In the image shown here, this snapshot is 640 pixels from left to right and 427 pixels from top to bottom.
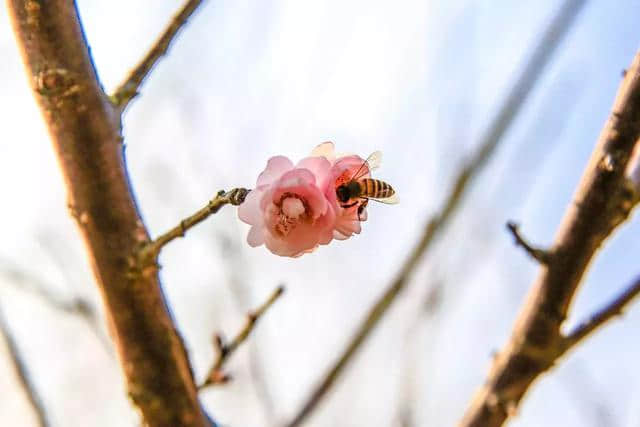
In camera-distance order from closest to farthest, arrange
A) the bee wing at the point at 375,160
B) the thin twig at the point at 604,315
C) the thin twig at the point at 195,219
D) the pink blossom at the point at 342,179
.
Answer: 1. the thin twig at the point at 195,219
2. the pink blossom at the point at 342,179
3. the bee wing at the point at 375,160
4. the thin twig at the point at 604,315

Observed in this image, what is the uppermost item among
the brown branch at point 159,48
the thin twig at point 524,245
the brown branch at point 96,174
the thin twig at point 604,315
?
the brown branch at point 159,48

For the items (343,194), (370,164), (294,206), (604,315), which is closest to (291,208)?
(294,206)

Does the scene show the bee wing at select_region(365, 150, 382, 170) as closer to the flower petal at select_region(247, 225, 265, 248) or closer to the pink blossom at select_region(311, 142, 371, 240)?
the pink blossom at select_region(311, 142, 371, 240)

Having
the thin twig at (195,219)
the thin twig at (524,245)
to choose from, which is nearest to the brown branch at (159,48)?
the thin twig at (195,219)

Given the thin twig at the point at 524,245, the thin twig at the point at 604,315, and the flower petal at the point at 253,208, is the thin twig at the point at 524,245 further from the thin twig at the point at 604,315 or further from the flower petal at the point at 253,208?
the flower petal at the point at 253,208

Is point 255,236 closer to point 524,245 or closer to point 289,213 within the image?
point 289,213

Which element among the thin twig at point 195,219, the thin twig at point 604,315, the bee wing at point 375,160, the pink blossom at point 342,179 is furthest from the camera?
the thin twig at point 604,315

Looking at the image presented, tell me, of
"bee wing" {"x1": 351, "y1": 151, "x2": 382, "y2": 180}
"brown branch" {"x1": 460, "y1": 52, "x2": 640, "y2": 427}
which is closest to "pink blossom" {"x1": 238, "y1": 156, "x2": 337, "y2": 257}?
"bee wing" {"x1": 351, "y1": 151, "x2": 382, "y2": 180}
